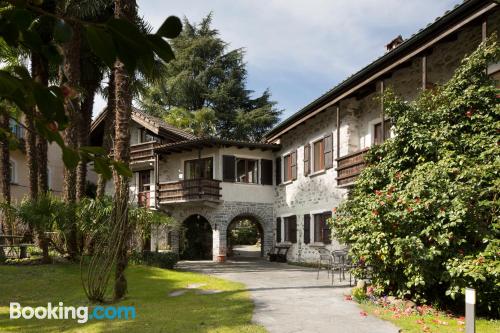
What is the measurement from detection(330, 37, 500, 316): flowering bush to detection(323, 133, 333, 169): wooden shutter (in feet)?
25.3

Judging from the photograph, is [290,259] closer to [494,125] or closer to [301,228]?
[301,228]

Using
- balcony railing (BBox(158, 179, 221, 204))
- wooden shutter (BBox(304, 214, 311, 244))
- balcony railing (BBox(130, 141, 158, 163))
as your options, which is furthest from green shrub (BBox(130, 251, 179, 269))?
balcony railing (BBox(130, 141, 158, 163))

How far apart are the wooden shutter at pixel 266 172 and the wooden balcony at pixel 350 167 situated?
7.32 meters

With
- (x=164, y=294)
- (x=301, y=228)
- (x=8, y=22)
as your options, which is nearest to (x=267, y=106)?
(x=301, y=228)

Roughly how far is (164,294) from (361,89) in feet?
28.7

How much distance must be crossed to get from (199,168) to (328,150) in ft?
23.9

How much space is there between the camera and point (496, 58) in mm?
9688

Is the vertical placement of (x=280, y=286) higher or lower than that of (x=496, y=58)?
lower

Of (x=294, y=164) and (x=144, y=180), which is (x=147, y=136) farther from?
(x=294, y=164)

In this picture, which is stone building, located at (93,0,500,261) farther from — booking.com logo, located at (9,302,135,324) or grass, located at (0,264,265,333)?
booking.com logo, located at (9,302,135,324)

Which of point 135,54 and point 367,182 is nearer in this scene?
point 135,54

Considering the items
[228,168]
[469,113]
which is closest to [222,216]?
[228,168]

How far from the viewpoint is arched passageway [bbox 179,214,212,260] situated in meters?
24.1

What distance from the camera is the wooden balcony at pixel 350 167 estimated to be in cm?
1473
